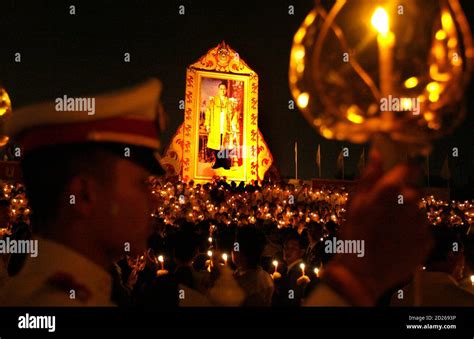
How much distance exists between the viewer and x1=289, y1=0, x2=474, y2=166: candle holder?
1170mm

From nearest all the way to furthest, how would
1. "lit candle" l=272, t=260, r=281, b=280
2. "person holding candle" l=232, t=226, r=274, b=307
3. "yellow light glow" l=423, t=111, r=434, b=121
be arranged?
"yellow light glow" l=423, t=111, r=434, b=121 < "person holding candle" l=232, t=226, r=274, b=307 < "lit candle" l=272, t=260, r=281, b=280

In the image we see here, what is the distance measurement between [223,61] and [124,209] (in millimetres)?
14140

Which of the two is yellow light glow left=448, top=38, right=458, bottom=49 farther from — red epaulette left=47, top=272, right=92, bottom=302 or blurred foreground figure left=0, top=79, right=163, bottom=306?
red epaulette left=47, top=272, right=92, bottom=302

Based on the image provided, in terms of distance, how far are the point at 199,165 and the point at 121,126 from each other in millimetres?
12795

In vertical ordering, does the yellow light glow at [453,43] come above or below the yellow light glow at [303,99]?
above

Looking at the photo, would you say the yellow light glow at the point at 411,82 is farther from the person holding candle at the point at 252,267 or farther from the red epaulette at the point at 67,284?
the person holding candle at the point at 252,267

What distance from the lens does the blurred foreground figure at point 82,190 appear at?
125cm

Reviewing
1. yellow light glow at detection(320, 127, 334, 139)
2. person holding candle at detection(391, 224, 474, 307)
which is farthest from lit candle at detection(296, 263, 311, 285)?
yellow light glow at detection(320, 127, 334, 139)

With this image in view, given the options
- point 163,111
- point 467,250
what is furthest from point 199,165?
point 163,111

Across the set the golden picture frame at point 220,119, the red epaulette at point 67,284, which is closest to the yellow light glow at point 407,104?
the red epaulette at point 67,284

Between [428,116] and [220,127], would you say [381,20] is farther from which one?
[220,127]

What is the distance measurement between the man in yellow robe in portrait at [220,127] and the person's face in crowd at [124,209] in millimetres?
12940

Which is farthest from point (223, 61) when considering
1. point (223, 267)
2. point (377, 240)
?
point (377, 240)

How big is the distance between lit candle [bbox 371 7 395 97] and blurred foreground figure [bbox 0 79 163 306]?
622mm
